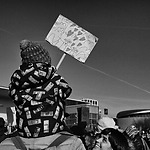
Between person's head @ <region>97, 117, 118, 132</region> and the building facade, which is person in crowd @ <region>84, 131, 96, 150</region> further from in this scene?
the building facade

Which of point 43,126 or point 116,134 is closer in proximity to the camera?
point 43,126

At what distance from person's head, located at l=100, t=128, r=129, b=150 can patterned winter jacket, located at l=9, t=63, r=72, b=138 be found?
138 centimetres

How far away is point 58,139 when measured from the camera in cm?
268

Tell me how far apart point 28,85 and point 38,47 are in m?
0.30

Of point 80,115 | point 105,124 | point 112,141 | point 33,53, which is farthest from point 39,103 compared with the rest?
point 80,115

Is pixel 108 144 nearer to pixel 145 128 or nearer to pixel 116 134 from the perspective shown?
pixel 116 134

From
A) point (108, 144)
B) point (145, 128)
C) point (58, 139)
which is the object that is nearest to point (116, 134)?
point (108, 144)

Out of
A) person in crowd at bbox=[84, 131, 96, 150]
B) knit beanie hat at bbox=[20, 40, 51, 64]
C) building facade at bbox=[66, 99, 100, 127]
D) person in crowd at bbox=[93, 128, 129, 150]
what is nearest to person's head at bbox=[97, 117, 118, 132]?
person in crowd at bbox=[84, 131, 96, 150]

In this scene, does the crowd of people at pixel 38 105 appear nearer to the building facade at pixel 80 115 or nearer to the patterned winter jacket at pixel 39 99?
the patterned winter jacket at pixel 39 99

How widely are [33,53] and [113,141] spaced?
165cm

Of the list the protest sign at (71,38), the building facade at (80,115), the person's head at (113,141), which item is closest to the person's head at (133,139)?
the person's head at (113,141)

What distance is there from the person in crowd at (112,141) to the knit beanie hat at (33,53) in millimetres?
1541

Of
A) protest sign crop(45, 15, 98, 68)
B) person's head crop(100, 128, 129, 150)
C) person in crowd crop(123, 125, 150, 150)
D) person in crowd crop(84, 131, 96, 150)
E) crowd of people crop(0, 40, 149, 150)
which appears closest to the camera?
crowd of people crop(0, 40, 149, 150)

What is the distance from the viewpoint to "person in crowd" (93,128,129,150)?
4043 mm
